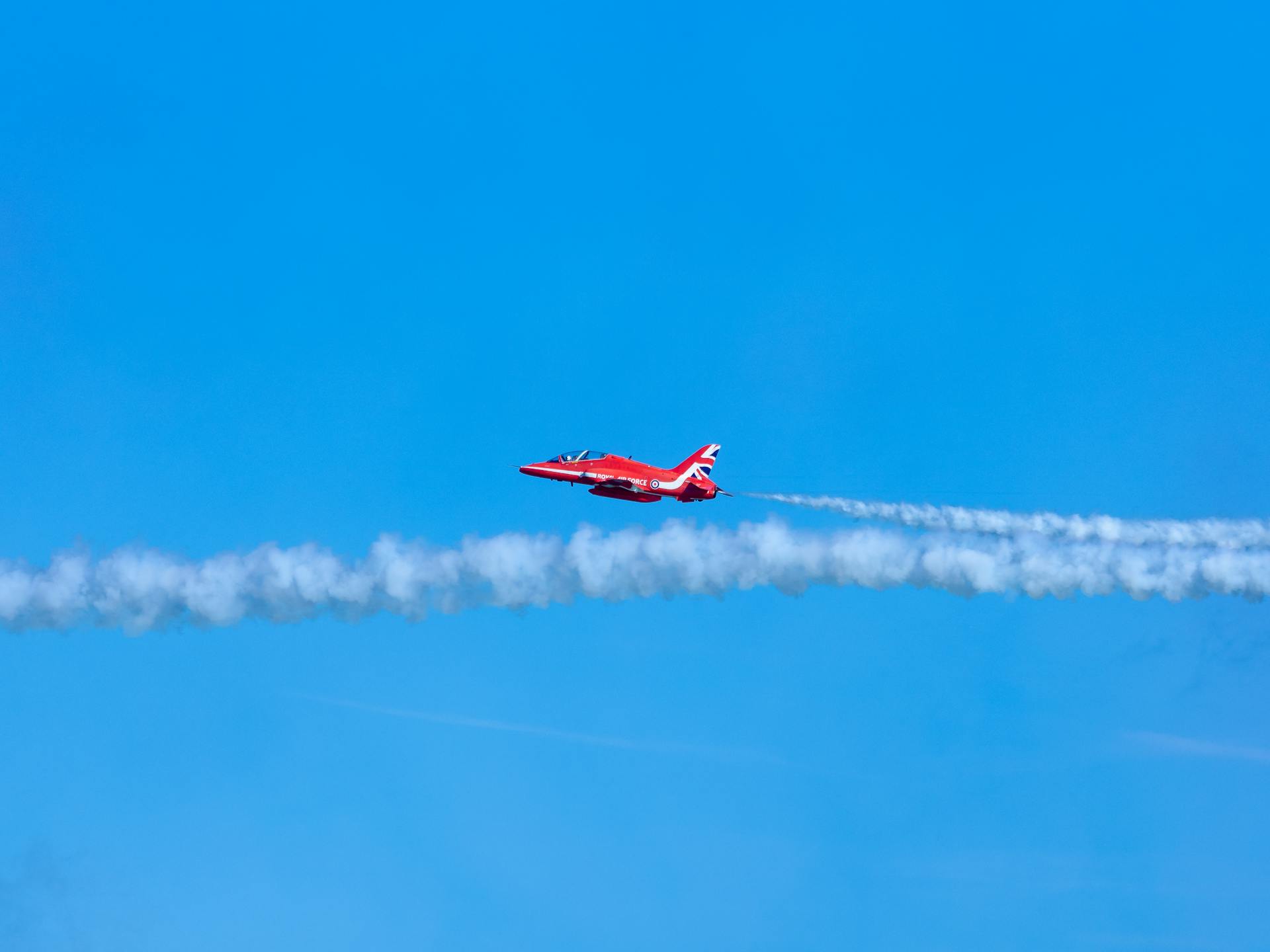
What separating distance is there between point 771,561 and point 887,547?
628cm

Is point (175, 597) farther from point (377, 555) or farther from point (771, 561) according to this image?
point (771, 561)

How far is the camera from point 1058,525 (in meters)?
107

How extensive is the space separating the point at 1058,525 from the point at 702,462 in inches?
782

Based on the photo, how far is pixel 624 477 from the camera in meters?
110

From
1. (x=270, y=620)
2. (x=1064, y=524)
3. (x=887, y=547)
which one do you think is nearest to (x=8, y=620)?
(x=270, y=620)

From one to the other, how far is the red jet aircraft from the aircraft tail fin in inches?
6.7

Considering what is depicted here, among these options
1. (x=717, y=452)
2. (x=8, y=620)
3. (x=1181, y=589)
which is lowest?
(x=8, y=620)

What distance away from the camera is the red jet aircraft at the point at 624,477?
109625mm

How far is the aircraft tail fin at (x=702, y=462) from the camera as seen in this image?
364ft

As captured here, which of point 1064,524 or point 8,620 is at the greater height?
point 1064,524

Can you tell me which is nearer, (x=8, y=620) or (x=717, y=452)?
(x=8, y=620)

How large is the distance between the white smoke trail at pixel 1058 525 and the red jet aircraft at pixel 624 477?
133 inches

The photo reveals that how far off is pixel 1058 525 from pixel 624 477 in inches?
932

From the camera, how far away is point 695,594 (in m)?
106
